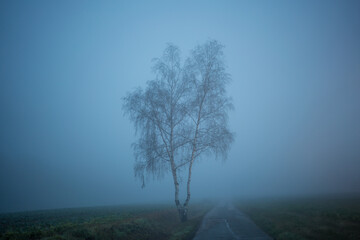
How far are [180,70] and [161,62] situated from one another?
7.32 feet

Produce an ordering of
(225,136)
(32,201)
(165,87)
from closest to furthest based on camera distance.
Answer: (225,136), (165,87), (32,201)

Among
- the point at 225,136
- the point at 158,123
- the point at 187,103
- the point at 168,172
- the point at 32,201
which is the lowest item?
the point at 32,201

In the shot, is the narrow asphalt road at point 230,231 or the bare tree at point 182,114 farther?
the bare tree at point 182,114

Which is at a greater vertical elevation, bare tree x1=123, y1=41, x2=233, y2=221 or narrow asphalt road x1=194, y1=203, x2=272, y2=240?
bare tree x1=123, y1=41, x2=233, y2=221

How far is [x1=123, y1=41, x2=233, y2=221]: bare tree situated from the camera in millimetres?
20062

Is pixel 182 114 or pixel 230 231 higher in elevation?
pixel 182 114

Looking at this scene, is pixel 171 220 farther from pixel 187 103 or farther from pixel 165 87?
pixel 165 87

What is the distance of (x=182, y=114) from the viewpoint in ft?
68.3

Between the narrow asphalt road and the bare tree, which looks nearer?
the narrow asphalt road

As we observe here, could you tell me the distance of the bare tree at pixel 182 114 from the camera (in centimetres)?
2006

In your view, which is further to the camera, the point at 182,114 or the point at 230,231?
the point at 182,114

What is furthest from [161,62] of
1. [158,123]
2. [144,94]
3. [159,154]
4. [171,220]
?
[171,220]

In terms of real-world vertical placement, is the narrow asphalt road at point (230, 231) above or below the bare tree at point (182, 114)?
below

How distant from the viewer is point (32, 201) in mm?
89562
